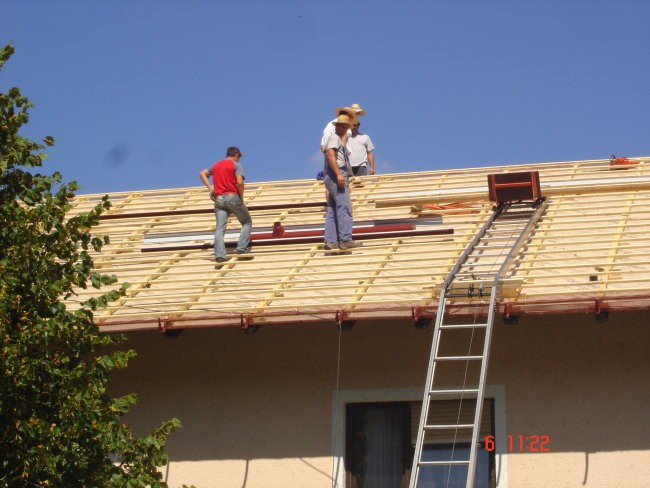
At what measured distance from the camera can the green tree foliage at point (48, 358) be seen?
8.25 metres

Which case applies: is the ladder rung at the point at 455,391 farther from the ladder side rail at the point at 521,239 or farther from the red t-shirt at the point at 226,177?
the red t-shirt at the point at 226,177

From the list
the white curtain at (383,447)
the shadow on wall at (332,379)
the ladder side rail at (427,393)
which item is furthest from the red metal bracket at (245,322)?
the ladder side rail at (427,393)

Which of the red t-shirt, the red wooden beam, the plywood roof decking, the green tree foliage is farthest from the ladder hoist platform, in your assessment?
the red wooden beam

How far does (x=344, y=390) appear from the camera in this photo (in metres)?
11.1

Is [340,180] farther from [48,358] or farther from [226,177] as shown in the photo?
[48,358]

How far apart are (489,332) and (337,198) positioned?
364cm

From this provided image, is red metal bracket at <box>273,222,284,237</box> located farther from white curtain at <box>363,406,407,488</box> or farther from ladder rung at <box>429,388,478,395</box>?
ladder rung at <box>429,388,478,395</box>

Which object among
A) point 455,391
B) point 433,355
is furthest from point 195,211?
point 455,391

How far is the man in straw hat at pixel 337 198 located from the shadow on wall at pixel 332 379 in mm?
1962

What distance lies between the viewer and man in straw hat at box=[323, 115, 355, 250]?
42.7 ft

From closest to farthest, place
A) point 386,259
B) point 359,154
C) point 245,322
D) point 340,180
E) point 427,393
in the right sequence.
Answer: point 427,393
point 245,322
point 386,259
point 340,180
point 359,154

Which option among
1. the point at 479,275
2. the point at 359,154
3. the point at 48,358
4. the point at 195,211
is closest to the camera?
the point at 48,358

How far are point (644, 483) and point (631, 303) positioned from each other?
1554mm

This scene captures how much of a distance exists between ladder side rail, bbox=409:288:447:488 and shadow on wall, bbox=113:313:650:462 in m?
0.79
